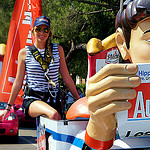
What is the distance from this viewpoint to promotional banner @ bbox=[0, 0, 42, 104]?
16.2 ft

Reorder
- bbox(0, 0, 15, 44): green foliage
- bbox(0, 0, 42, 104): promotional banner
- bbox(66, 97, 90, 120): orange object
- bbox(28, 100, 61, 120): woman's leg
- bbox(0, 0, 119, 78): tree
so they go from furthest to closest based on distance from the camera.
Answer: bbox(0, 0, 15, 44): green foliage, bbox(0, 0, 119, 78): tree, bbox(0, 0, 42, 104): promotional banner, bbox(28, 100, 61, 120): woman's leg, bbox(66, 97, 90, 120): orange object

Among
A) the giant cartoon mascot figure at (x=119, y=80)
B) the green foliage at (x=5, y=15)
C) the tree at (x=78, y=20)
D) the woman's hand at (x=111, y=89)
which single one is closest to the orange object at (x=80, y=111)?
the giant cartoon mascot figure at (x=119, y=80)

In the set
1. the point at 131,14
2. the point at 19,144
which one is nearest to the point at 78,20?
the point at 19,144

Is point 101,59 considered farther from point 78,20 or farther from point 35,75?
point 78,20

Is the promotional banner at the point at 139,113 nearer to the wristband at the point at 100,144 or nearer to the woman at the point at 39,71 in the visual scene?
the wristband at the point at 100,144

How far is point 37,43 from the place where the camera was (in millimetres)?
3832

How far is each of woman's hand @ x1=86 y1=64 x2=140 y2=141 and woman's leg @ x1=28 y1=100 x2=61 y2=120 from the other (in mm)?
1197

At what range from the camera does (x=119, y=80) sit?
186cm

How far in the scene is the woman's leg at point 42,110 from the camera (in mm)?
3218

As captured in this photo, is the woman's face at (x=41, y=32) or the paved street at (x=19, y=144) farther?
the paved street at (x=19, y=144)

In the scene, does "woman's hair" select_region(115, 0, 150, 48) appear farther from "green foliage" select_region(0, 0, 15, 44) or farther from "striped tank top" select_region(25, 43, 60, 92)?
"green foliage" select_region(0, 0, 15, 44)


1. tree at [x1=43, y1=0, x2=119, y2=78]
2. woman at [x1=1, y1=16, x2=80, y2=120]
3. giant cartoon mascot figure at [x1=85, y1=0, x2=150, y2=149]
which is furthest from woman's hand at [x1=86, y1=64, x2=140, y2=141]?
tree at [x1=43, y1=0, x2=119, y2=78]

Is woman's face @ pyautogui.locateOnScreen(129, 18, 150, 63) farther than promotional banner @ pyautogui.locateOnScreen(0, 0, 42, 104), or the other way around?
promotional banner @ pyautogui.locateOnScreen(0, 0, 42, 104)

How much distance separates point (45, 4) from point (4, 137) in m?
9.15
